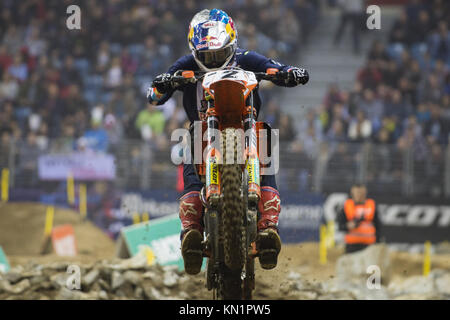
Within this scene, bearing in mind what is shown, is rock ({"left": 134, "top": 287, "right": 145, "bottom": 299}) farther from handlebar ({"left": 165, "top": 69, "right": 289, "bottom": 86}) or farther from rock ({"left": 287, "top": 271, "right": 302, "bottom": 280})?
handlebar ({"left": 165, "top": 69, "right": 289, "bottom": 86})

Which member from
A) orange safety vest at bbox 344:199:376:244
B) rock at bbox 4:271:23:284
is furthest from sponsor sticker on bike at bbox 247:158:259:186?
orange safety vest at bbox 344:199:376:244

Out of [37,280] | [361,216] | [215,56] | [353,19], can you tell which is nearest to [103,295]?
[37,280]

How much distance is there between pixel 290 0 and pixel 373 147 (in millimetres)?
6354

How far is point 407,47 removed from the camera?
1841 centimetres

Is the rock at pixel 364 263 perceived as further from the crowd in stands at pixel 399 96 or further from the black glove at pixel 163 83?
the black glove at pixel 163 83

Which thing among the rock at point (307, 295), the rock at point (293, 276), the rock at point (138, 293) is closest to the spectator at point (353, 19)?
the rock at point (293, 276)

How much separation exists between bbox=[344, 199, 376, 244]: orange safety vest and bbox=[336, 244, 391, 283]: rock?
117cm

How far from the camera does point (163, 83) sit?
659cm

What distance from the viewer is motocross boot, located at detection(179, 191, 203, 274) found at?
6.31m

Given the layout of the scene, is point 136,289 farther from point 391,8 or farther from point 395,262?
point 391,8

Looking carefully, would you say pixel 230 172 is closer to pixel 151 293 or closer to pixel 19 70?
pixel 151 293

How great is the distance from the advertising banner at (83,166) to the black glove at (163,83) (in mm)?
8552
